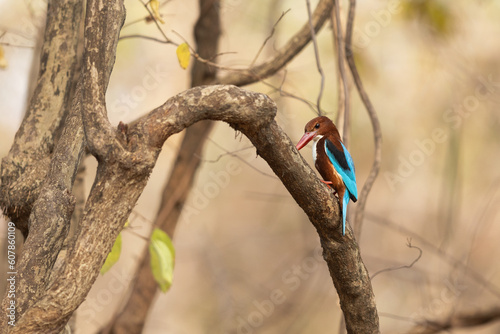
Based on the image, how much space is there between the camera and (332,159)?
223cm

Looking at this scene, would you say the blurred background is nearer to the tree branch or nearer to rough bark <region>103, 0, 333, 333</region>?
rough bark <region>103, 0, 333, 333</region>

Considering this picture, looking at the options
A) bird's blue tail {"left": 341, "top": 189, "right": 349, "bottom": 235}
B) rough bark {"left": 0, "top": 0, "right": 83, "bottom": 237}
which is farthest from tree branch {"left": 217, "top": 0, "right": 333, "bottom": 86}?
bird's blue tail {"left": 341, "top": 189, "right": 349, "bottom": 235}

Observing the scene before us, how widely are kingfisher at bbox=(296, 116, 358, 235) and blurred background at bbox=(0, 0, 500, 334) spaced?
269 cm

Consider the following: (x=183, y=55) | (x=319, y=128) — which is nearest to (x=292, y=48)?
(x=183, y=55)

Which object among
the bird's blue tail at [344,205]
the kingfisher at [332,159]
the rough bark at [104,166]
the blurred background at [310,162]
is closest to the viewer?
the rough bark at [104,166]

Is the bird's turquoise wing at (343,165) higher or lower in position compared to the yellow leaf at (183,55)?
lower

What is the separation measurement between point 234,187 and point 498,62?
517 centimetres

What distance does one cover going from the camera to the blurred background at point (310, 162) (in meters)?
6.16

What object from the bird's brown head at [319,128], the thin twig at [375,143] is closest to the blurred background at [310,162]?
the thin twig at [375,143]

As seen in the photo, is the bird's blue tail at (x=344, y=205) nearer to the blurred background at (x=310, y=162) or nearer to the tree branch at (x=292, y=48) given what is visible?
the tree branch at (x=292, y=48)

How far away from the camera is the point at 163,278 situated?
281cm

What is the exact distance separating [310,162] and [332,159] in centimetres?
427

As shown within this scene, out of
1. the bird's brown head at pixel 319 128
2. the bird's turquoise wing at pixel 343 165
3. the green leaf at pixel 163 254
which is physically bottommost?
the green leaf at pixel 163 254

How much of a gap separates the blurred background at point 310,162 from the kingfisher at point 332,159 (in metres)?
2.69
